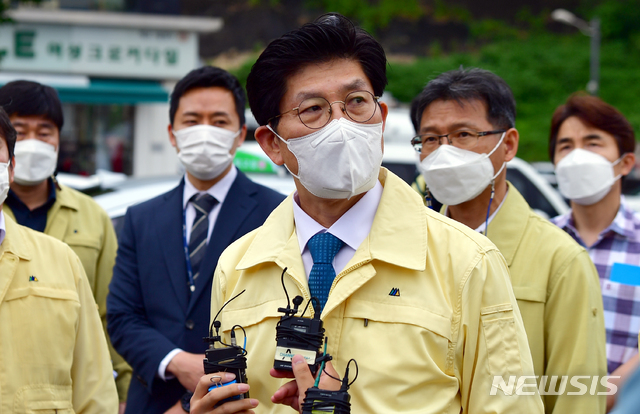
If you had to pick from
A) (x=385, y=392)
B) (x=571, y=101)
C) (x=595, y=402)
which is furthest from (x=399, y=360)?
(x=571, y=101)

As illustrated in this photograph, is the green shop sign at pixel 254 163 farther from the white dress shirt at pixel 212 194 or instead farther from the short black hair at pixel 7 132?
the short black hair at pixel 7 132

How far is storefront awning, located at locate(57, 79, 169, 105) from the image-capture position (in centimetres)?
1459

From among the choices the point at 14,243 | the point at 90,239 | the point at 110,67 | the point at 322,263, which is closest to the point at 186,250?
the point at 90,239

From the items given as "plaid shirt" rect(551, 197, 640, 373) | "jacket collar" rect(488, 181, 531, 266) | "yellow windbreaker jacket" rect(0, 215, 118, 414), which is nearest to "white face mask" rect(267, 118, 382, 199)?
"jacket collar" rect(488, 181, 531, 266)

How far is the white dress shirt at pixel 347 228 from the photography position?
6.77 feet

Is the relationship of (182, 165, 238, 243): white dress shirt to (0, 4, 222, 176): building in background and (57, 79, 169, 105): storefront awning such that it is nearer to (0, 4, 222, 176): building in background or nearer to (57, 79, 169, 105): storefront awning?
(57, 79, 169, 105): storefront awning

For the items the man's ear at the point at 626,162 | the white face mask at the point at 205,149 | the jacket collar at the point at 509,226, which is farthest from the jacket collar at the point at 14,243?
the man's ear at the point at 626,162

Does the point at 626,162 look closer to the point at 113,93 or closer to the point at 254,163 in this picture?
the point at 254,163

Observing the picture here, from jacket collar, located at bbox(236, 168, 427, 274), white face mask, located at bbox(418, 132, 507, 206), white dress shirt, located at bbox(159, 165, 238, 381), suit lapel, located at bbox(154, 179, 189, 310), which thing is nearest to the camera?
jacket collar, located at bbox(236, 168, 427, 274)

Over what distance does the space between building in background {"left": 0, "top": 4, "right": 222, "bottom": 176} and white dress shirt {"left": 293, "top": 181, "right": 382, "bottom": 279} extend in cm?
1371

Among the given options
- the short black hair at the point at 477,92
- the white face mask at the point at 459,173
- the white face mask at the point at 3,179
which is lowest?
the white face mask at the point at 3,179

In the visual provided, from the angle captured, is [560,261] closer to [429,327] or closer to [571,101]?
[429,327]

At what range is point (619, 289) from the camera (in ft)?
10.6

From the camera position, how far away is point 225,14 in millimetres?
31219
